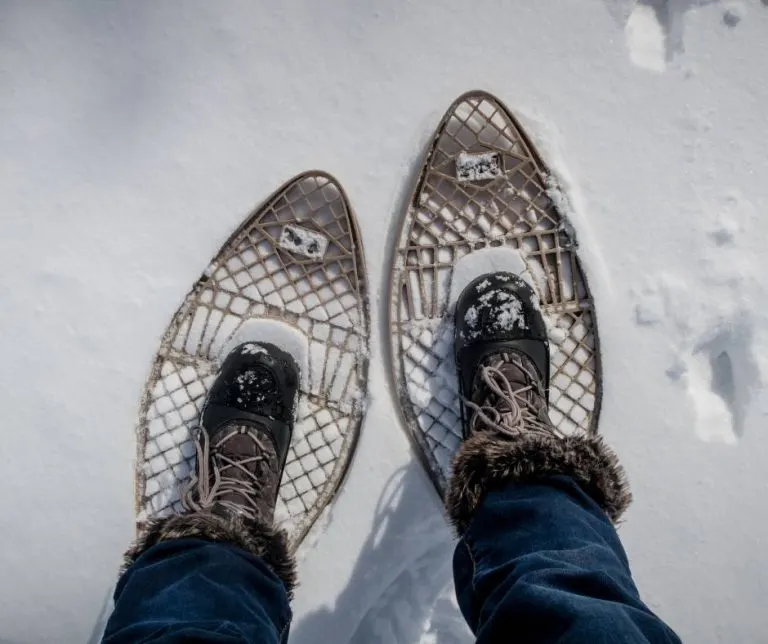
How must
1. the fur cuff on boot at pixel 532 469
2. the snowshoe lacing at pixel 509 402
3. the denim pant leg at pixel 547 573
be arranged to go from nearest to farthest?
1. the denim pant leg at pixel 547 573
2. the fur cuff on boot at pixel 532 469
3. the snowshoe lacing at pixel 509 402

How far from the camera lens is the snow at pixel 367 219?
1.17 meters

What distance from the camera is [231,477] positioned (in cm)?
111

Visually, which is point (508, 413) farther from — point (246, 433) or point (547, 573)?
point (246, 433)

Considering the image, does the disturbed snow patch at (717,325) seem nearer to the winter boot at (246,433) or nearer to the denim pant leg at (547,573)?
the denim pant leg at (547,573)

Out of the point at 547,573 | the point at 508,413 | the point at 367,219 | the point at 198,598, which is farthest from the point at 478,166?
the point at 198,598

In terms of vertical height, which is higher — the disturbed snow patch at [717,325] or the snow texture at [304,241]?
the snow texture at [304,241]

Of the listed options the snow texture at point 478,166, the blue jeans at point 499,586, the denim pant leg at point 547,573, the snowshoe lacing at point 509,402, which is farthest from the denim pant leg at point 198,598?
the snow texture at point 478,166

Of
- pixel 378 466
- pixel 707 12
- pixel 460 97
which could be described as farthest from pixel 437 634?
pixel 707 12

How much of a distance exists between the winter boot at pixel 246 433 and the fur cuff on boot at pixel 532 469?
0.37m

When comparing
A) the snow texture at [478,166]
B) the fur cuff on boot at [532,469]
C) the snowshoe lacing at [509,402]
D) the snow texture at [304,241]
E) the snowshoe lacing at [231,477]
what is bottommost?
the snowshoe lacing at [231,477]

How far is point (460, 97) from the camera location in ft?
3.84

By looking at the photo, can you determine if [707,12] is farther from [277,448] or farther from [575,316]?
[277,448]

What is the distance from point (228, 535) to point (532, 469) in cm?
47

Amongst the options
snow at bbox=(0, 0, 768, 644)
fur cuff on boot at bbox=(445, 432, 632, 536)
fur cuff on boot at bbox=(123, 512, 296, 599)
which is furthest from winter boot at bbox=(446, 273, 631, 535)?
fur cuff on boot at bbox=(123, 512, 296, 599)
